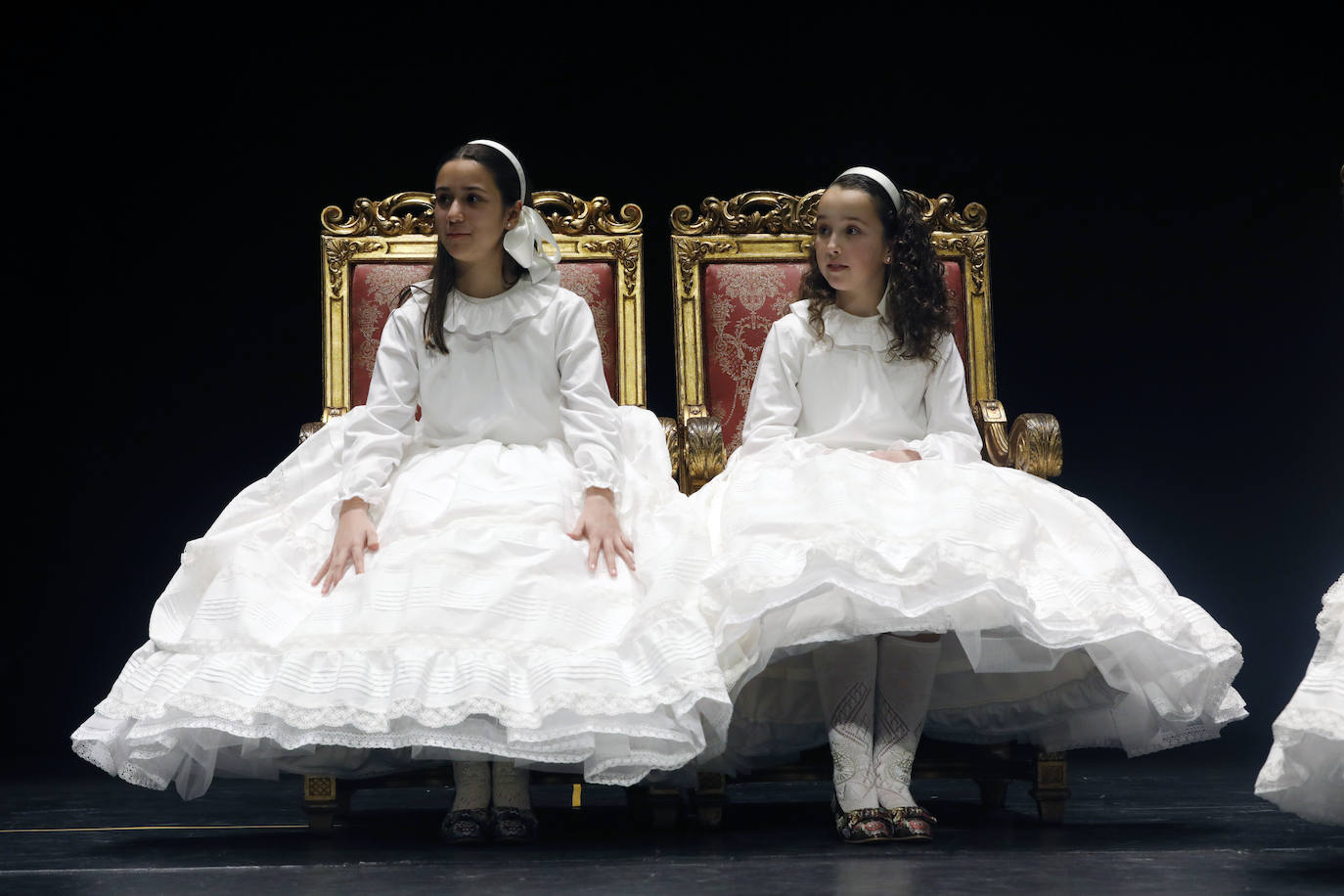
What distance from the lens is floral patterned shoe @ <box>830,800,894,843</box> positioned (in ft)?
8.52

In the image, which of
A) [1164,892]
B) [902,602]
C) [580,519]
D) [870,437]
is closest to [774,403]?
[870,437]

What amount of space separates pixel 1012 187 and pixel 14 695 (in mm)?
3201

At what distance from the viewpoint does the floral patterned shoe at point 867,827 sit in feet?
8.52

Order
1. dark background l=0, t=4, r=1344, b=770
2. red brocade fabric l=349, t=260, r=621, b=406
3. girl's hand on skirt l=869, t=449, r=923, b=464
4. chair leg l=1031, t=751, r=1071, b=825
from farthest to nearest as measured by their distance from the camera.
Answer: dark background l=0, t=4, r=1344, b=770, red brocade fabric l=349, t=260, r=621, b=406, girl's hand on skirt l=869, t=449, r=923, b=464, chair leg l=1031, t=751, r=1071, b=825

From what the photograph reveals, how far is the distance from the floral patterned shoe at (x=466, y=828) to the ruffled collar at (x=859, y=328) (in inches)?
50.1

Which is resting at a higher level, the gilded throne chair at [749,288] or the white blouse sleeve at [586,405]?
the gilded throne chair at [749,288]

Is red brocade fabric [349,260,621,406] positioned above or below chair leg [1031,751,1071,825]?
above

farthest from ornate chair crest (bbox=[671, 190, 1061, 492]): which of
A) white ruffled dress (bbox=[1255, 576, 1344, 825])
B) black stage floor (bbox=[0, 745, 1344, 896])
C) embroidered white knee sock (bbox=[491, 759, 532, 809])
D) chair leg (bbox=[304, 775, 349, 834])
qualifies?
white ruffled dress (bbox=[1255, 576, 1344, 825])

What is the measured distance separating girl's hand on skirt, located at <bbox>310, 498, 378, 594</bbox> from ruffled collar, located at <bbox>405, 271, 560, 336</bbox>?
17.9 inches

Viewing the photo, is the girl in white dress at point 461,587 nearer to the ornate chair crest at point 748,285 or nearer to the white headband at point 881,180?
the ornate chair crest at point 748,285

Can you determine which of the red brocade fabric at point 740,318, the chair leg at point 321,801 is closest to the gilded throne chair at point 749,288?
the red brocade fabric at point 740,318

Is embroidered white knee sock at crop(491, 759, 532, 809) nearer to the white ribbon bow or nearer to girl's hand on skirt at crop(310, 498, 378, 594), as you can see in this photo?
girl's hand on skirt at crop(310, 498, 378, 594)

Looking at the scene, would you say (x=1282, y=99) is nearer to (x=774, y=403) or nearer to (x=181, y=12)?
(x=774, y=403)

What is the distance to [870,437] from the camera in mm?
3242
